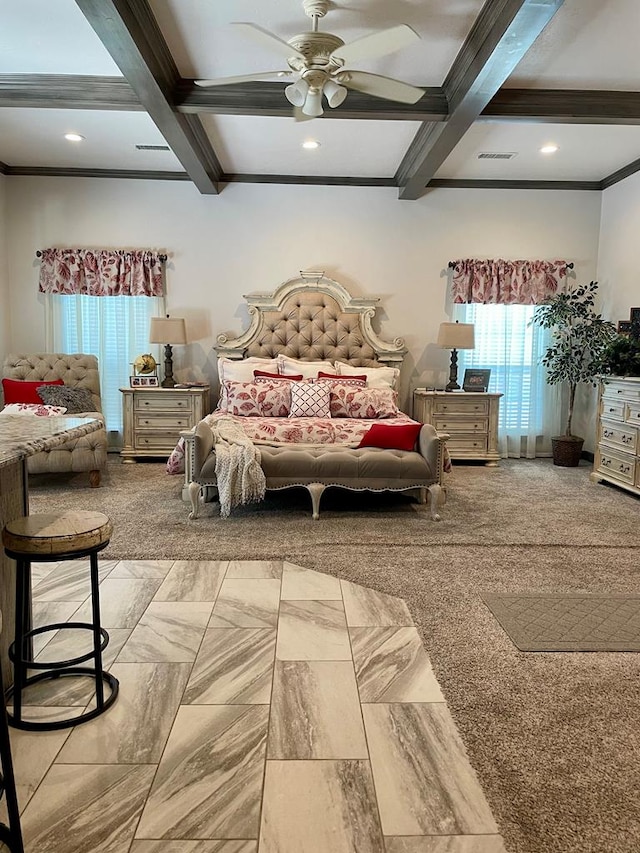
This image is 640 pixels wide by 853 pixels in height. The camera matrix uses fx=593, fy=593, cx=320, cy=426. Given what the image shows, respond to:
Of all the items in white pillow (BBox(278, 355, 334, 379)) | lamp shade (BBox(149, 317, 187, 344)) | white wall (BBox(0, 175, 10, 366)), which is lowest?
white pillow (BBox(278, 355, 334, 379))

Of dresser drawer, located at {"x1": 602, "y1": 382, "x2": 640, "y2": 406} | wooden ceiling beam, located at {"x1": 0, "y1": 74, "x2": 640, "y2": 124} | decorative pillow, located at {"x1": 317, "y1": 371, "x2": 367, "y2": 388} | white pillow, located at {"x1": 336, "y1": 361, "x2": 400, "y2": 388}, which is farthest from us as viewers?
white pillow, located at {"x1": 336, "y1": 361, "x2": 400, "y2": 388}

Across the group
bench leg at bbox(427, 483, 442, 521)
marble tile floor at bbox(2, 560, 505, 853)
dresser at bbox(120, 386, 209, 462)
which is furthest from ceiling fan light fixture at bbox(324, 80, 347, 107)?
dresser at bbox(120, 386, 209, 462)

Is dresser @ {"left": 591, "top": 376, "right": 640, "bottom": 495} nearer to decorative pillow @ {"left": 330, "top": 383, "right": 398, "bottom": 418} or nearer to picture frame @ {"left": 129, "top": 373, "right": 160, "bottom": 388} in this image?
decorative pillow @ {"left": 330, "top": 383, "right": 398, "bottom": 418}

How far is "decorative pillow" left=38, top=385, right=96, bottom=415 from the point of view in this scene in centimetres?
517

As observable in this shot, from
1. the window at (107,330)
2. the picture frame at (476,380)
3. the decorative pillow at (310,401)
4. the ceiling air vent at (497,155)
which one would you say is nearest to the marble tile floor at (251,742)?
the decorative pillow at (310,401)

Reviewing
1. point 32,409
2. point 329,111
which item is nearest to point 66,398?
point 32,409

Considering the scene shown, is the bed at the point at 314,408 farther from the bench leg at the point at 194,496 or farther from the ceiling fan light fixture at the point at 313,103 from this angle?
the ceiling fan light fixture at the point at 313,103

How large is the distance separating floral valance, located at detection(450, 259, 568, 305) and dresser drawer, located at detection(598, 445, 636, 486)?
187 centimetres

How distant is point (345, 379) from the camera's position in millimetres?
5566

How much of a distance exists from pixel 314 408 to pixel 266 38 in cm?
284

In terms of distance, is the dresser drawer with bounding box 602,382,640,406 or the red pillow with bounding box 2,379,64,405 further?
the red pillow with bounding box 2,379,64,405

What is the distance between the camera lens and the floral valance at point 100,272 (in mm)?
5992

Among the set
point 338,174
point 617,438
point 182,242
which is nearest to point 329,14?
point 338,174

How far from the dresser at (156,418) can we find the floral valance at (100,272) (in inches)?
44.3
